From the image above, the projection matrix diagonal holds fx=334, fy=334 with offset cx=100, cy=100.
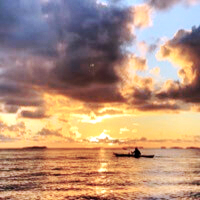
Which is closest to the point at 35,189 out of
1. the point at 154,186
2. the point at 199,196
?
the point at 154,186

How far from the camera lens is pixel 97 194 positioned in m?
60.4

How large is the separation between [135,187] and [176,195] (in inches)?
455

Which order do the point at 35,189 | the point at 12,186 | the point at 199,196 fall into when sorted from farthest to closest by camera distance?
1. the point at 12,186
2. the point at 35,189
3. the point at 199,196

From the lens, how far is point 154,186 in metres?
68.6

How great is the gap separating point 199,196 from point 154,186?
12973mm

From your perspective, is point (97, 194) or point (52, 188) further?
point (52, 188)

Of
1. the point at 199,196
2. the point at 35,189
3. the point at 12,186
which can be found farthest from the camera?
the point at 12,186

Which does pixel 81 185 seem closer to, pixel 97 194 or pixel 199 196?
pixel 97 194

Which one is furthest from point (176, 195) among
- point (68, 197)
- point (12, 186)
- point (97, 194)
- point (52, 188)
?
point (12, 186)

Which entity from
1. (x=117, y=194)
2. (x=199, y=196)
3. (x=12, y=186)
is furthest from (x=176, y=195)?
(x=12, y=186)

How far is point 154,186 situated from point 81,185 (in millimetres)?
15836

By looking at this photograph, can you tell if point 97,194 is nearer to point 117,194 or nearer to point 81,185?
point 117,194

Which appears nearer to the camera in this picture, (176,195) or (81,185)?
(176,195)

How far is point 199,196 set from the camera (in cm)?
5703
